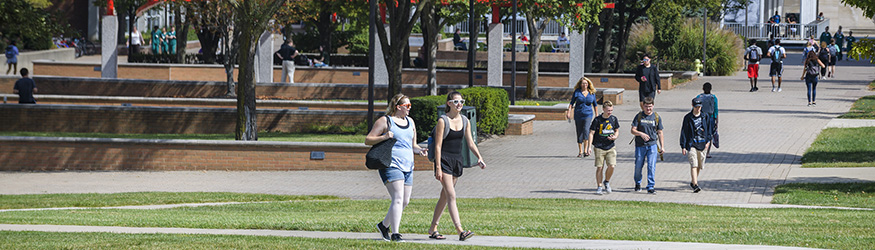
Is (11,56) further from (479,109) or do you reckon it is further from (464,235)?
(464,235)

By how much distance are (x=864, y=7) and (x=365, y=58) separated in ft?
90.3

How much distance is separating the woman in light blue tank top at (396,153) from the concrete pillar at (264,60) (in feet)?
84.7

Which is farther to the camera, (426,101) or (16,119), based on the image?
(16,119)

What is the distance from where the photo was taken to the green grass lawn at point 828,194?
14.0m

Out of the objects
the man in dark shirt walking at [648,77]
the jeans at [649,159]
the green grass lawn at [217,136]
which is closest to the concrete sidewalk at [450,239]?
the jeans at [649,159]

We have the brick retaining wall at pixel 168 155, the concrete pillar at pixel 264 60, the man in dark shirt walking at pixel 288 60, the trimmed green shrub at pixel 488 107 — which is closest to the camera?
the brick retaining wall at pixel 168 155

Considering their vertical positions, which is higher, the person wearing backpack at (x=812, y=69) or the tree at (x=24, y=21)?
the tree at (x=24, y=21)

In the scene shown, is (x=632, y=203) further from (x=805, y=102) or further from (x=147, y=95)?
(x=147, y=95)

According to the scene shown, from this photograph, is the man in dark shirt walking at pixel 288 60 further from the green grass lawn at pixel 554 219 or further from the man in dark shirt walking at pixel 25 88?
the green grass lawn at pixel 554 219

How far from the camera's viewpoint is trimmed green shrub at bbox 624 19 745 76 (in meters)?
41.2

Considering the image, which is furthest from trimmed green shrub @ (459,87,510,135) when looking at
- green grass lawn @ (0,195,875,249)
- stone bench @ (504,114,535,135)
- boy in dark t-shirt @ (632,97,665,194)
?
green grass lawn @ (0,195,875,249)

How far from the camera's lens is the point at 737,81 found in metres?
38.4

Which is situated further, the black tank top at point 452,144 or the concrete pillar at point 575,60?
the concrete pillar at point 575,60

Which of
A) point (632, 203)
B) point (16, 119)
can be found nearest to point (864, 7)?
point (632, 203)
